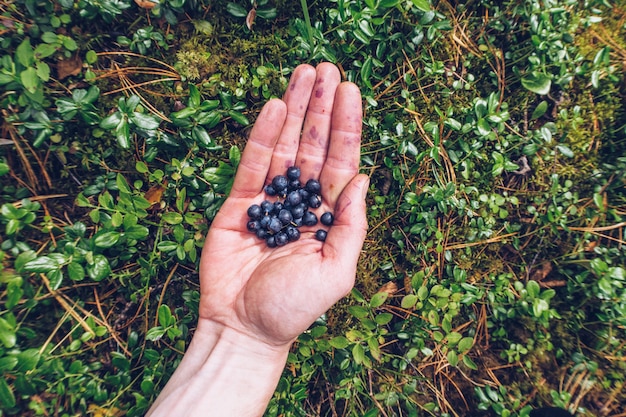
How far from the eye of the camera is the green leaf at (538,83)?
Answer: 290 cm

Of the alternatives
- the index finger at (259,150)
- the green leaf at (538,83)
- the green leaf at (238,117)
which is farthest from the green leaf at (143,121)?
the green leaf at (538,83)

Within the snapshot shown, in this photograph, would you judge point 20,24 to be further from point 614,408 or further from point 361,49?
point 614,408

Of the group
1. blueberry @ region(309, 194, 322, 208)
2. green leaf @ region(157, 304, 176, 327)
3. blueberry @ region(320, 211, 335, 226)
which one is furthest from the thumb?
green leaf @ region(157, 304, 176, 327)

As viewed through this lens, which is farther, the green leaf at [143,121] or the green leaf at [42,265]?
the green leaf at [143,121]

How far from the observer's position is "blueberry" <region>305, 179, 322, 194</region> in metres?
2.58

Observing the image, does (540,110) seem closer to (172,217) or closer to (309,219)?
(309,219)

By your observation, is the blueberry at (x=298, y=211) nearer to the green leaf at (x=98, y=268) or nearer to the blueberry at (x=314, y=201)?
the blueberry at (x=314, y=201)

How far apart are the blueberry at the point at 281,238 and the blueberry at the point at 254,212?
18cm

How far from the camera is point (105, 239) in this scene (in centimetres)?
248

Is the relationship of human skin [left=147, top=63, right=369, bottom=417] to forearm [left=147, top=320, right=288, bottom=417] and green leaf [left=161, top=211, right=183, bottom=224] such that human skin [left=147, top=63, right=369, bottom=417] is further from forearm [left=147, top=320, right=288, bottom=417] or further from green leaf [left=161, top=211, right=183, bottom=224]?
green leaf [left=161, top=211, right=183, bottom=224]

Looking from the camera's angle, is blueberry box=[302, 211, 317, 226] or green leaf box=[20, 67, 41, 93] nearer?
green leaf box=[20, 67, 41, 93]

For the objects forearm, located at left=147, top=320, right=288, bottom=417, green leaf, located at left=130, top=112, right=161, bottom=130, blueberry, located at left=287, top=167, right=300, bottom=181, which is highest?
green leaf, located at left=130, top=112, right=161, bottom=130

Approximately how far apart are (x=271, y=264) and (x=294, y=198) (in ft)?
1.48

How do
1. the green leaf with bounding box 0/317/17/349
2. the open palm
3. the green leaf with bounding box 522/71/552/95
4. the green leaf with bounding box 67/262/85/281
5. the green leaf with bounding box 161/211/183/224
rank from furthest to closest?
the green leaf with bounding box 522/71/552/95, the green leaf with bounding box 161/211/183/224, the green leaf with bounding box 67/262/85/281, the green leaf with bounding box 0/317/17/349, the open palm
